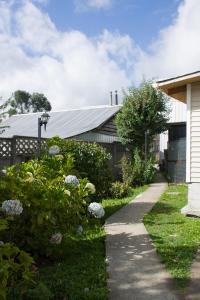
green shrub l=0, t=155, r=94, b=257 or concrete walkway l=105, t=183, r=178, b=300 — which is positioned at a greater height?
green shrub l=0, t=155, r=94, b=257

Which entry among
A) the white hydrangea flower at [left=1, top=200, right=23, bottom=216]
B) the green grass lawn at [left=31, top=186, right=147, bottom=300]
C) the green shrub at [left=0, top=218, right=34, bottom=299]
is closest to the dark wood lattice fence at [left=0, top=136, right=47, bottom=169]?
the green grass lawn at [left=31, top=186, right=147, bottom=300]

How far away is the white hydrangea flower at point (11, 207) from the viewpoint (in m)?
4.41

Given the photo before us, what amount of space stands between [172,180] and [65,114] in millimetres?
14898

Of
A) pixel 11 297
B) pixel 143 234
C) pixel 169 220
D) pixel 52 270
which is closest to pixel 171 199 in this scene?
pixel 169 220

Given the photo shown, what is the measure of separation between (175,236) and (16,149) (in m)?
6.44

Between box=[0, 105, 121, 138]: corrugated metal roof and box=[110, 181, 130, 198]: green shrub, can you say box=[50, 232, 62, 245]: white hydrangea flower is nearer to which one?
box=[110, 181, 130, 198]: green shrub

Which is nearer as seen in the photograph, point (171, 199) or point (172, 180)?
point (171, 199)

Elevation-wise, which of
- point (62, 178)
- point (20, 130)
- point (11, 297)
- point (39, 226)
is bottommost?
point (11, 297)

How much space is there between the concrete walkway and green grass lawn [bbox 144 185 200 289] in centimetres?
12

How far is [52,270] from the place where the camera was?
16.3ft

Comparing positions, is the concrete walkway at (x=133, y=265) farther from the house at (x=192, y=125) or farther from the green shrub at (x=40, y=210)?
the house at (x=192, y=125)

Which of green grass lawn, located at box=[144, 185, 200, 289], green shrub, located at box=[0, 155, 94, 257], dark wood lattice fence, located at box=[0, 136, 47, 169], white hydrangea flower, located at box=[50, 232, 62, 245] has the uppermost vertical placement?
dark wood lattice fence, located at box=[0, 136, 47, 169]

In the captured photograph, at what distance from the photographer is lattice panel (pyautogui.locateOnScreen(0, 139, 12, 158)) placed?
37.3 feet

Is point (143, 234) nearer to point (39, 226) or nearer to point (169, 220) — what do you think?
point (169, 220)
